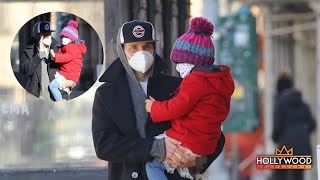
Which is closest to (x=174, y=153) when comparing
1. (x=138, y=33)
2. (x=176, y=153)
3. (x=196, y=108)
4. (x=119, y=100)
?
(x=176, y=153)

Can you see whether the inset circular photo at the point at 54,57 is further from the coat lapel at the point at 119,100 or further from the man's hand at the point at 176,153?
the man's hand at the point at 176,153

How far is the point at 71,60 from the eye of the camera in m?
4.70

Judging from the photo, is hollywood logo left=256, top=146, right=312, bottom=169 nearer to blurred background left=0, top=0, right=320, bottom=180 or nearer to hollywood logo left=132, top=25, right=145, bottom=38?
blurred background left=0, top=0, right=320, bottom=180

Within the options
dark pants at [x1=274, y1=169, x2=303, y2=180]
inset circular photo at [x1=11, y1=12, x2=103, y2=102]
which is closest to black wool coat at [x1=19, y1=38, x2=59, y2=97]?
inset circular photo at [x1=11, y1=12, x2=103, y2=102]

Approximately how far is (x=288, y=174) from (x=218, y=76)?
1940mm

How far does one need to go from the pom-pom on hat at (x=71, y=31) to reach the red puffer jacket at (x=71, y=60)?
0.04 metres

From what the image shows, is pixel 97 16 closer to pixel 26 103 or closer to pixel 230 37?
pixel 26 103

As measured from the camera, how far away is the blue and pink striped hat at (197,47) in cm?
345

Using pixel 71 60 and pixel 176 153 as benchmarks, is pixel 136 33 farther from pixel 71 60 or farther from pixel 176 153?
pixel 71 60

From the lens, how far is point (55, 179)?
4.76m

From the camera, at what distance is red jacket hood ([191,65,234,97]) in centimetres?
338

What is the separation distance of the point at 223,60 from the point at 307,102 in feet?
2.17

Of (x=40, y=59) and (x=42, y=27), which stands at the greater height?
(x=42, y=27)

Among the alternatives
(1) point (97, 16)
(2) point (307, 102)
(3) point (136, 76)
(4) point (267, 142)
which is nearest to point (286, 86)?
(2) point (307, 102)
